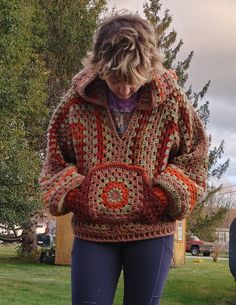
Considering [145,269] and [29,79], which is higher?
[29,79]

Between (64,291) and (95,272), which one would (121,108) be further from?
(64,291)

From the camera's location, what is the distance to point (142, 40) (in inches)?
92.9

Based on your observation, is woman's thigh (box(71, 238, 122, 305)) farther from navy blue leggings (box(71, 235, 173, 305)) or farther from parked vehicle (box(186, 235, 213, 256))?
parked vehicle (box(186, 235, 213, 256))

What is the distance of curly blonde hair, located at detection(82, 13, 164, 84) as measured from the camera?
91.2 inches

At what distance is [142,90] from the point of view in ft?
8.25

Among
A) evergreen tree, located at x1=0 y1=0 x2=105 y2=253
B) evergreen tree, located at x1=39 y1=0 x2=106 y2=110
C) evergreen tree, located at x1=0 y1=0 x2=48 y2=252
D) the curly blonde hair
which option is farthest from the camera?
evergreen tree, located at x1=39 y1=0 x2=106 y2=110

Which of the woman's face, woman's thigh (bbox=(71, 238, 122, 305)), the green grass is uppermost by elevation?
the woman's face

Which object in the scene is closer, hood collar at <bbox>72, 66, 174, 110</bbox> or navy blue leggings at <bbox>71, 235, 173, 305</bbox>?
navy blue leggings at <bbox>71, 235, 173, 305</bbox>

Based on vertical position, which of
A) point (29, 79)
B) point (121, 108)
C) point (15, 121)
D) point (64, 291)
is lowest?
point (64, 291)

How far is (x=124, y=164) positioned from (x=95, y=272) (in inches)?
17.0

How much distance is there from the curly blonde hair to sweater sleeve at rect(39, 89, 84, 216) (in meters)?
0.27

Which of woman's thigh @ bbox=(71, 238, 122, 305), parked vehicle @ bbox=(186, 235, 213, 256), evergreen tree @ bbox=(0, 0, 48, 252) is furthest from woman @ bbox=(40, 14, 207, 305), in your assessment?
parked vehicle @ bbox=(186, 235, 213, 256)

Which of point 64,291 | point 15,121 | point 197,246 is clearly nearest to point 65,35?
point 15,121

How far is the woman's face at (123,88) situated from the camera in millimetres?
2369
